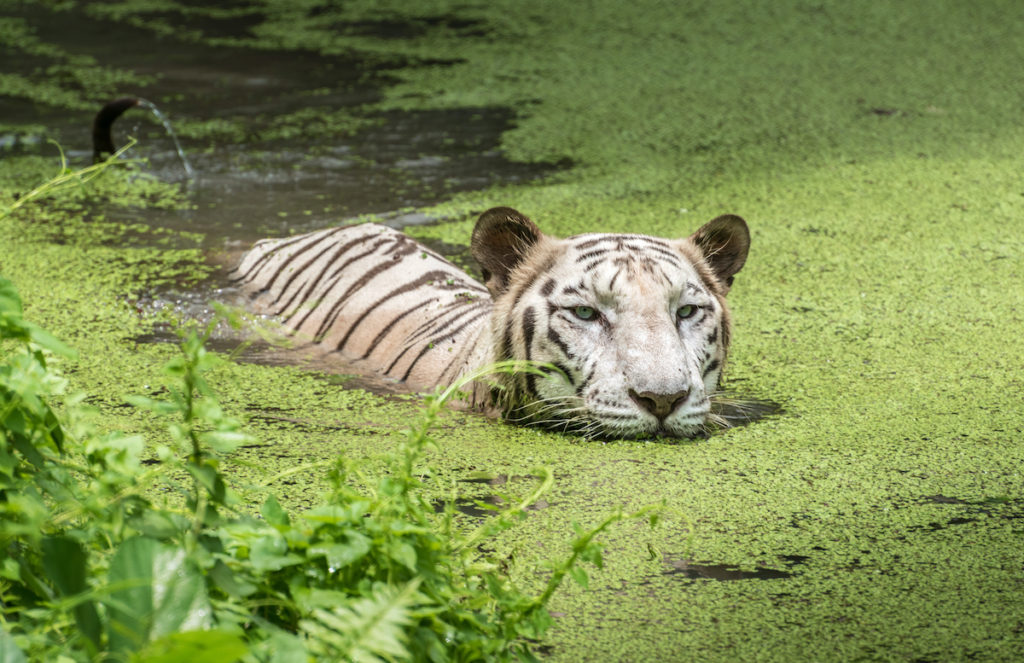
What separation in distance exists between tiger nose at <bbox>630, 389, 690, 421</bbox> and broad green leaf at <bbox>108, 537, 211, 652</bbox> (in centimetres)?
137

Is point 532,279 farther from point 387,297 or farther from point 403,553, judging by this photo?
point 403,553

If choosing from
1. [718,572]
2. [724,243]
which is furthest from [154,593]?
[724,243]

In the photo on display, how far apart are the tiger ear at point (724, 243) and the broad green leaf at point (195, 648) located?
1.98 meters

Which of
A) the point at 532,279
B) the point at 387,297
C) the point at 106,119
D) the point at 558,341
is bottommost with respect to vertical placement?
the point at 387,297

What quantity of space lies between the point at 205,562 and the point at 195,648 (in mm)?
205

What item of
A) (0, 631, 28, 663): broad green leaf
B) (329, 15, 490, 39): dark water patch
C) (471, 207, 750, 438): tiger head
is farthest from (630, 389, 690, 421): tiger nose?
(329, 15, 490, 39): dark water patch

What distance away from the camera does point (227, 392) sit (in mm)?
3002

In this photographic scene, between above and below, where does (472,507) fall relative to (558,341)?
below

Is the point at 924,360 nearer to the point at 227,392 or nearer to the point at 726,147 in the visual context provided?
the point at 227,392

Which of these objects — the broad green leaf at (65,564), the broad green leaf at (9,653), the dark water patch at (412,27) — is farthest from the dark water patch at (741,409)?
the dark water patch at (412,27)

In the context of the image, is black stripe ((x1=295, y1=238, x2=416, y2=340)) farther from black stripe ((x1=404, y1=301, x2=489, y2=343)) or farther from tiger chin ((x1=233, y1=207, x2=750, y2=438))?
black stripe ((x1=404, y1=301, x2=489, y2=343))

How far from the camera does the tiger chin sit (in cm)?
244

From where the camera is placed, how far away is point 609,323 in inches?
99.3

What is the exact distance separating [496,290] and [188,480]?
90 centimetres
